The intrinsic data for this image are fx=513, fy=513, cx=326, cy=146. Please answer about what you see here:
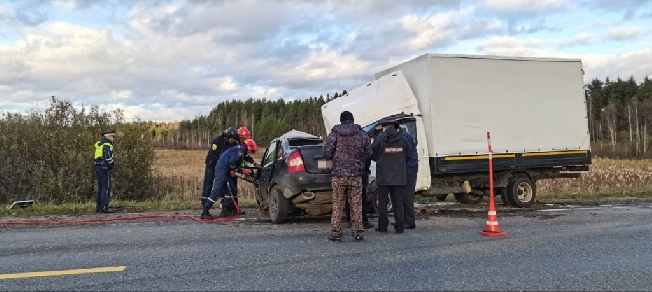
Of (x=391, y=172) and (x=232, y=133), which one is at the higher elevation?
(x=232, y=133)

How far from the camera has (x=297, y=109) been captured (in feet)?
256

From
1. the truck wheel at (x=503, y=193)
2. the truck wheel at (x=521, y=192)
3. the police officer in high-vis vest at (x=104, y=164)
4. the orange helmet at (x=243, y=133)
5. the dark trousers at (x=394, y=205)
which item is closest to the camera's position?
the dark trousers at (x=394, y=205)

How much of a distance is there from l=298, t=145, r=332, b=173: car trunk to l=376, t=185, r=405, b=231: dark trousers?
1.08 metres

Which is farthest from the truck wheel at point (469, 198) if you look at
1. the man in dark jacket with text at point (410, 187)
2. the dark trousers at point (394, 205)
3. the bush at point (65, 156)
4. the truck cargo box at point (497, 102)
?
the bush at point (65, 156)

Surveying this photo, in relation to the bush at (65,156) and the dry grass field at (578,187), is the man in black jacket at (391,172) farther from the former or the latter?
the bush at (65,156)

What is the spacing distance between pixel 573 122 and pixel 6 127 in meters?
16.1

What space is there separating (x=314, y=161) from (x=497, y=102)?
5.09 m

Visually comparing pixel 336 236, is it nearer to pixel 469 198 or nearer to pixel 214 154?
pixel 214 154

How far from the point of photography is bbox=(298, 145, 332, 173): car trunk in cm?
830

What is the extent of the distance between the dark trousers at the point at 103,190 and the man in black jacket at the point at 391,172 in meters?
6.35

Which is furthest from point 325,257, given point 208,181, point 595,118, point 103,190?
point 595,118

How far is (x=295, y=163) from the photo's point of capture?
27.3ft

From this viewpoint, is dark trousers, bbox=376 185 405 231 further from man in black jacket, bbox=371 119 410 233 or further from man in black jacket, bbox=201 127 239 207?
man in black jacket, bbox=201 127 239 207

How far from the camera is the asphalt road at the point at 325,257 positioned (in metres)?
4.62
